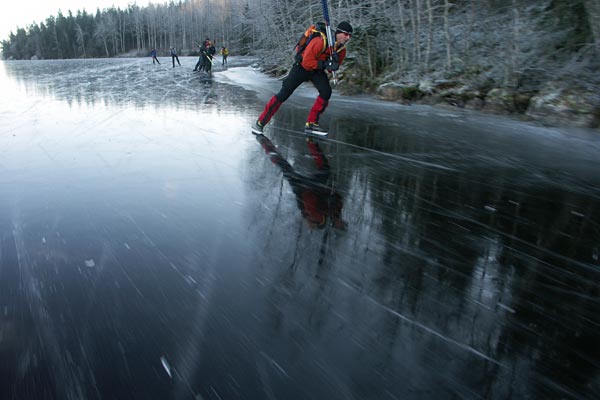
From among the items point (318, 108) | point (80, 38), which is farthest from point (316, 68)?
point (80, 38)

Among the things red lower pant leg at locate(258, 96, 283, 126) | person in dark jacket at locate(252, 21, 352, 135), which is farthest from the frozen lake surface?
person in dark jacket at locate(252, 21, 352, 135)

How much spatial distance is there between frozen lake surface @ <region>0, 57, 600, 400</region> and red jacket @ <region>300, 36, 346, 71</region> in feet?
5.99

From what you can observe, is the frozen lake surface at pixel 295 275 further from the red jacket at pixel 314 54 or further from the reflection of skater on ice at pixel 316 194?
the red jacket at pixel 314 54

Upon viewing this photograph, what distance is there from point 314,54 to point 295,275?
456cm

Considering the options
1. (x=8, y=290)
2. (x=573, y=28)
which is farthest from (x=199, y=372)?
(x=573, y=28)

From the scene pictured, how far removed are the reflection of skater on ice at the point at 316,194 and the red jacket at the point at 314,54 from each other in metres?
1.72

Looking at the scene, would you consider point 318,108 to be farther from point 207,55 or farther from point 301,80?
point 207,55

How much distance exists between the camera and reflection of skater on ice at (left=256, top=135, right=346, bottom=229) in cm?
312

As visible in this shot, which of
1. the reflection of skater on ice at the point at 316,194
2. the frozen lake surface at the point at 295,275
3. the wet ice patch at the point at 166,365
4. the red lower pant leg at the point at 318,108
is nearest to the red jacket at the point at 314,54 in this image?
the red lower pant leg at the point at 318,108

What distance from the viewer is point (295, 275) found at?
228 centimetres

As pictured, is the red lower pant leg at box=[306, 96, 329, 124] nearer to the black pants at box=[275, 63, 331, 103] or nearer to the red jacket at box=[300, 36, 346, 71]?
the black pants at box=[275, 63, 331, 103]

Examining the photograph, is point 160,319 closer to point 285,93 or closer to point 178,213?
point 178,213

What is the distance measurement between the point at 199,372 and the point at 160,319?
435 millimetres

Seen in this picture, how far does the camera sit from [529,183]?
13.6 feet
